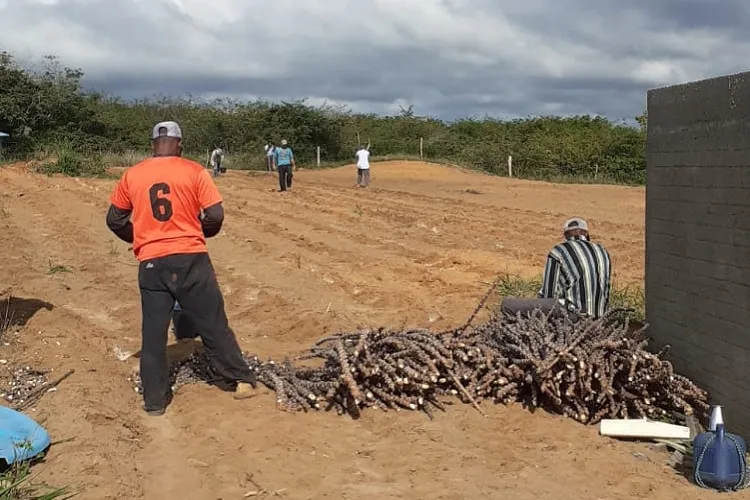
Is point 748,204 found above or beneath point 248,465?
above

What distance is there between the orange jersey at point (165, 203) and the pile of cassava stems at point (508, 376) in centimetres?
117

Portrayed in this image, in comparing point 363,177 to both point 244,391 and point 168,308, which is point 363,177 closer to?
point 244,391

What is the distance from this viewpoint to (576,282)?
6383mm

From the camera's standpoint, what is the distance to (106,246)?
1288cm

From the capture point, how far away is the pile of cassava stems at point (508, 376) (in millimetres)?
5504

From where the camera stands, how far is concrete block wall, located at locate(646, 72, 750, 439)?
17.2 ft

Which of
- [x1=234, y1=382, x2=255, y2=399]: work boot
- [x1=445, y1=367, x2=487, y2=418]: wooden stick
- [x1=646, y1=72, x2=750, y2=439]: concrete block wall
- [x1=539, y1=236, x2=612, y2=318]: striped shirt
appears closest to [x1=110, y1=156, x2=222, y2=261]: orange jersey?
[x1=234, y1=382, x2=255, y2=399]: work boot

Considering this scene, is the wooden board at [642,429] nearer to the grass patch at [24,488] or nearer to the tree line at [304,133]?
the grass patch at [24,488]

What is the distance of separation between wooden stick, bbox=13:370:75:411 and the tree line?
91.4 ft

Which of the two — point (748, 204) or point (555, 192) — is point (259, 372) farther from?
point (555, 192)

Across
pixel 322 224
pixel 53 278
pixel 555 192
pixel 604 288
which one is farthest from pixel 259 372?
pixel 555 192

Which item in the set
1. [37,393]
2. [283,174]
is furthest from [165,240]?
[283,174]

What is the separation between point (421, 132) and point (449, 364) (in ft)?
141

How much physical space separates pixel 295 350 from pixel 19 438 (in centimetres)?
293
